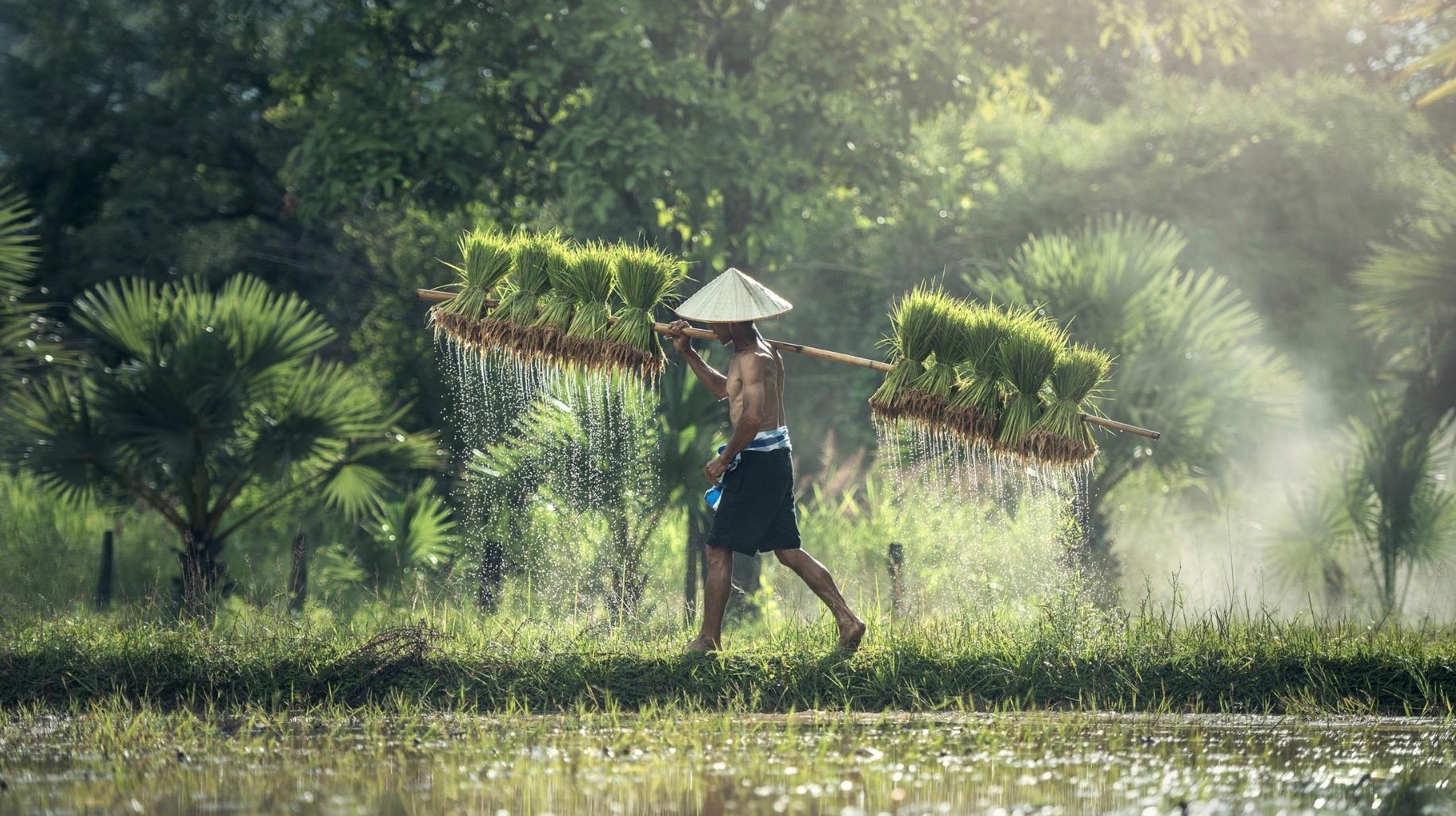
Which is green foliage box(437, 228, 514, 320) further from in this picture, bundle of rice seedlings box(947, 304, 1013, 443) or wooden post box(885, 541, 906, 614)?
wooden post box(885, 541, 906, 614)

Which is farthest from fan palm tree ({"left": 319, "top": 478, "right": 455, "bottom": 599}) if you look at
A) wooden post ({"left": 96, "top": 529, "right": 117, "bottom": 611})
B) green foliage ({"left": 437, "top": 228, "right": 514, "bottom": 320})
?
green foliage ({"left": 437, "top": 228, "right": 514, "bottom": 320})

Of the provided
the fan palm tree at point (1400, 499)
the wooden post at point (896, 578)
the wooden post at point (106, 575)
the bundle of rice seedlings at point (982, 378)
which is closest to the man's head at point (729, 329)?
the bundle of rice seedlings at point (982, 378)

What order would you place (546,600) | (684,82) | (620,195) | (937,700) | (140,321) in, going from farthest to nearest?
(620,195), (684,82), (140,321), (546,600), (937,700)

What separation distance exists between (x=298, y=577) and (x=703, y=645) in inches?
154

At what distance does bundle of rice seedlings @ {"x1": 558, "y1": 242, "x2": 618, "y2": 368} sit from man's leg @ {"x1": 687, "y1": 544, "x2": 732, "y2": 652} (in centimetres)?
137

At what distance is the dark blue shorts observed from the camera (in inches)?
355

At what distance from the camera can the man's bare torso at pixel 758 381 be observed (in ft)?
29.4

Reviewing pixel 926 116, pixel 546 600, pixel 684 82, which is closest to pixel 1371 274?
pixel 926 116

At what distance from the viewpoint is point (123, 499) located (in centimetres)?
1317

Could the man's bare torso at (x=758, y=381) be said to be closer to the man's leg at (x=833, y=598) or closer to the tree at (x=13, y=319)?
the man's leg at (x=833, y=598)

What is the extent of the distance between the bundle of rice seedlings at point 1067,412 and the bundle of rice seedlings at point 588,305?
2528mm

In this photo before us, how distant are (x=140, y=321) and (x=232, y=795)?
748 cm

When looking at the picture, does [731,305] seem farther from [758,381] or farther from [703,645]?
[703,645]

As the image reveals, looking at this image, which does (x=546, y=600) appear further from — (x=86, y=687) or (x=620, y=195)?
(x=620, y=195)
